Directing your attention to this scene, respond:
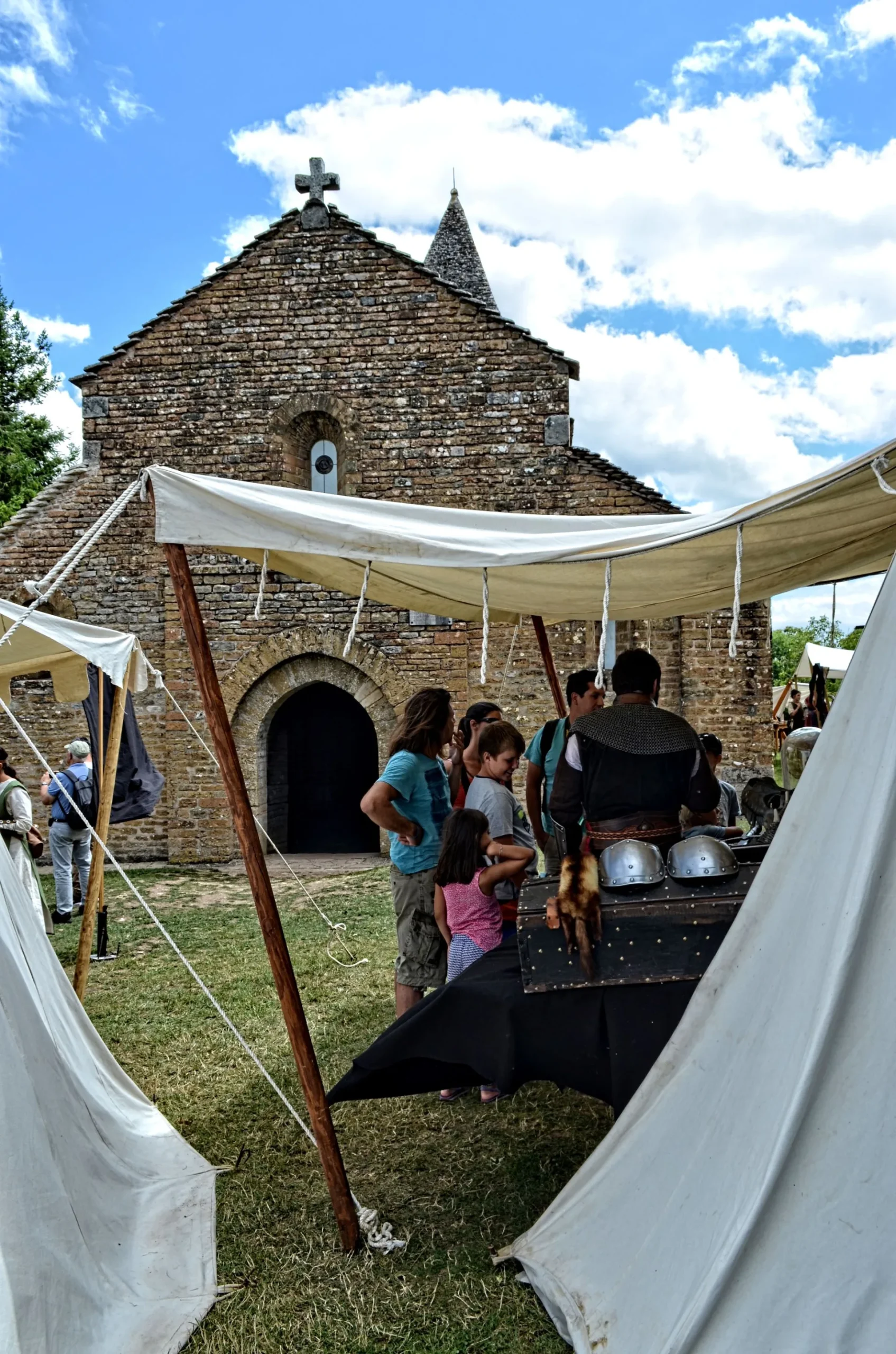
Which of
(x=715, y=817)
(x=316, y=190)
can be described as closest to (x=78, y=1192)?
(x=715, y=817)

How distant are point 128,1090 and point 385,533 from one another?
2479 millimetres

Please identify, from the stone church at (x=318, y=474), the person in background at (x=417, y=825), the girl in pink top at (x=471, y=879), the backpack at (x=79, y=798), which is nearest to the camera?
the girl in pink top at (x=471, y=879)

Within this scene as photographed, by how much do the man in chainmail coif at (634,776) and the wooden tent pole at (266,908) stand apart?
1132mm

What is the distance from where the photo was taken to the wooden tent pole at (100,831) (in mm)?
5605

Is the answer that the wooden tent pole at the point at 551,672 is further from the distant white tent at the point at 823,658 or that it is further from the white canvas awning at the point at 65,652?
the distant white tent at the point at 823,658

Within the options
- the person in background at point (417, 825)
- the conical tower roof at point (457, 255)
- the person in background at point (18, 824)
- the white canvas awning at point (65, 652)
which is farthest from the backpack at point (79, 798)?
the conical tower roof at point (457, 255)

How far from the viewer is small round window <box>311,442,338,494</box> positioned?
12.1 meters

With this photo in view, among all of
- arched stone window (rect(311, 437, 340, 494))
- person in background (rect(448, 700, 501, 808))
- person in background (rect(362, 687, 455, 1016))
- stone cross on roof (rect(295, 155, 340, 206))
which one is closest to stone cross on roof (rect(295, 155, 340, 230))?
stone cross on roof (rect(295, 155, 340, 206))

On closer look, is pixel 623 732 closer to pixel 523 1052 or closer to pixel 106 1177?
pixel 523 1052

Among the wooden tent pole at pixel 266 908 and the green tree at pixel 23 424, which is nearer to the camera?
the wooden tent pole at pixel 266 908

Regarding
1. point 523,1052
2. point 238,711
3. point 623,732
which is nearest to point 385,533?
point 623,732

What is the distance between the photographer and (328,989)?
19.9 feet

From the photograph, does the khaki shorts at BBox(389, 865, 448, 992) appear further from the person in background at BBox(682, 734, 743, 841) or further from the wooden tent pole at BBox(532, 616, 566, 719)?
the wooden tent pole at BBox(532, 616, 566, 719)

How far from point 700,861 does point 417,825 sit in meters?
1.49
